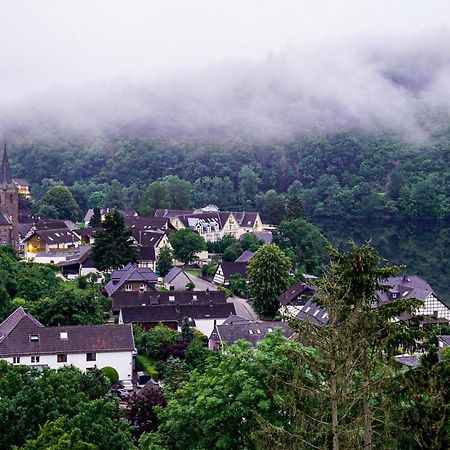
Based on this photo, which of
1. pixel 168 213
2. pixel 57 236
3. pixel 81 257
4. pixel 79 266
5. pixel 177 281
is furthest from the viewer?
pixel 168 213

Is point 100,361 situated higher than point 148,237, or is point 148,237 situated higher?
point 100,361

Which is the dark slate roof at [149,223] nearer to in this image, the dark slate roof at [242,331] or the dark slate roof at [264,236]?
the dark slate roof at [264,236]

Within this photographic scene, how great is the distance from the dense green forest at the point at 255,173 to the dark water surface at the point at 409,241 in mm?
2233

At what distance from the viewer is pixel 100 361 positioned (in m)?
36.8

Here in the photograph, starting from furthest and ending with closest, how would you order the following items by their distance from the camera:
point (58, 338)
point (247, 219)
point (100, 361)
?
point (247, 219)
point (100, 361)
point (58, 338)

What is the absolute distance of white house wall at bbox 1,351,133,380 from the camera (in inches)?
1414

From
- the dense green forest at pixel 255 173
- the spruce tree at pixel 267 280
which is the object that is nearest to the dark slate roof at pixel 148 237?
the spruce tree at pixel 267 280

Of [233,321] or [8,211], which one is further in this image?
[8,211]

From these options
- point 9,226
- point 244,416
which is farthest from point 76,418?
point 9,226

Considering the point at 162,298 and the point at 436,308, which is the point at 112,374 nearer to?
the point at 162,298

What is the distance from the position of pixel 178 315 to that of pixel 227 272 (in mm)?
15757

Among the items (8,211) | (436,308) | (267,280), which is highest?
(267,280)

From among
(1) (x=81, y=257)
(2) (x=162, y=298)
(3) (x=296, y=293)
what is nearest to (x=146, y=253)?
(1) (x=81, y=257)

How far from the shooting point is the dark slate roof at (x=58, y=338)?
117 feet
